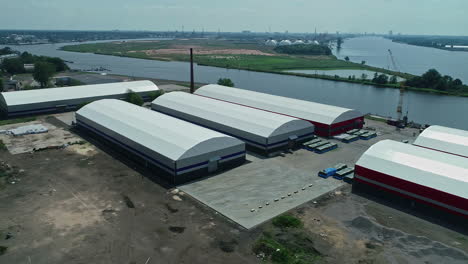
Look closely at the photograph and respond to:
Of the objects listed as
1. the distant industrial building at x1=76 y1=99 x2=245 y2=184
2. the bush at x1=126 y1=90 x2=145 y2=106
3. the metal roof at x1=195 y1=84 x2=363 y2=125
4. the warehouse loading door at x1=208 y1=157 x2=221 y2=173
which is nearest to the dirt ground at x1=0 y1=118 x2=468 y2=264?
the distant industrial building at x1=76 y1=99 x2=245 y2=184

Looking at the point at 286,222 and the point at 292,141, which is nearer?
the point at 286,222

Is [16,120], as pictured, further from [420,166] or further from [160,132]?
[420,166]

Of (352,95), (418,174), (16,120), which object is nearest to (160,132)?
(418,174)

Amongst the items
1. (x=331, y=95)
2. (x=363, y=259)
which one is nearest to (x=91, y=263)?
(x=363, y=259)

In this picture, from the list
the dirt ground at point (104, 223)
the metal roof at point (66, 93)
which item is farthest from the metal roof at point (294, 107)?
the dirt ground at point (104, 223)

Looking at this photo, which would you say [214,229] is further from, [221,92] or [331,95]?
[331,95]

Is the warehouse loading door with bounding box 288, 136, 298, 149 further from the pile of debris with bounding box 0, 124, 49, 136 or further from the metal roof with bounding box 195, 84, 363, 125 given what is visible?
the pile of debris with bounding box 0, 124, 49, 136
